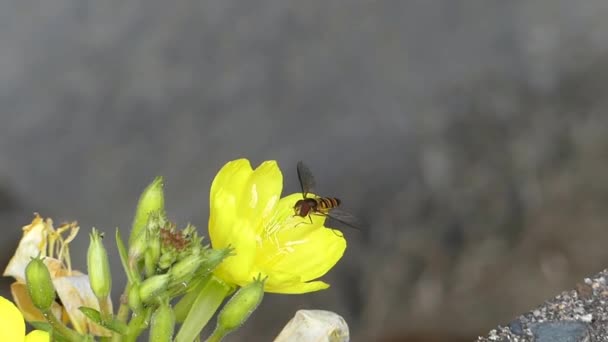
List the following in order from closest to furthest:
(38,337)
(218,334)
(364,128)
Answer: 1. (38,337)
2. (218,334)
3. (364,128)

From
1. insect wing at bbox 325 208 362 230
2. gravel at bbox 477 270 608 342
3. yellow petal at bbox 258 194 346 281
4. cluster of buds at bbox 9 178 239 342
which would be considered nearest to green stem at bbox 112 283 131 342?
cluster of buds at bbox 9 178 239 342

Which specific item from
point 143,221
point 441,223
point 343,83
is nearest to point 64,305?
point 143,221

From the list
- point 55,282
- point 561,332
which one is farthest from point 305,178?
point 561,332

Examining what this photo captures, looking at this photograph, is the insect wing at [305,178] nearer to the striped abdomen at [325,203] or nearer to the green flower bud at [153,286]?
the striped abdomen at [325,203]

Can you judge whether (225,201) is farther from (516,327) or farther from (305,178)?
(516,327)

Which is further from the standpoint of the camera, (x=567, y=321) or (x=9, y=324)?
(x=567, y=321)

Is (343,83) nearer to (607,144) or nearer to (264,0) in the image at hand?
(264,0)

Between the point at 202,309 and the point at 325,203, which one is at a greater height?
the point at 325,203
